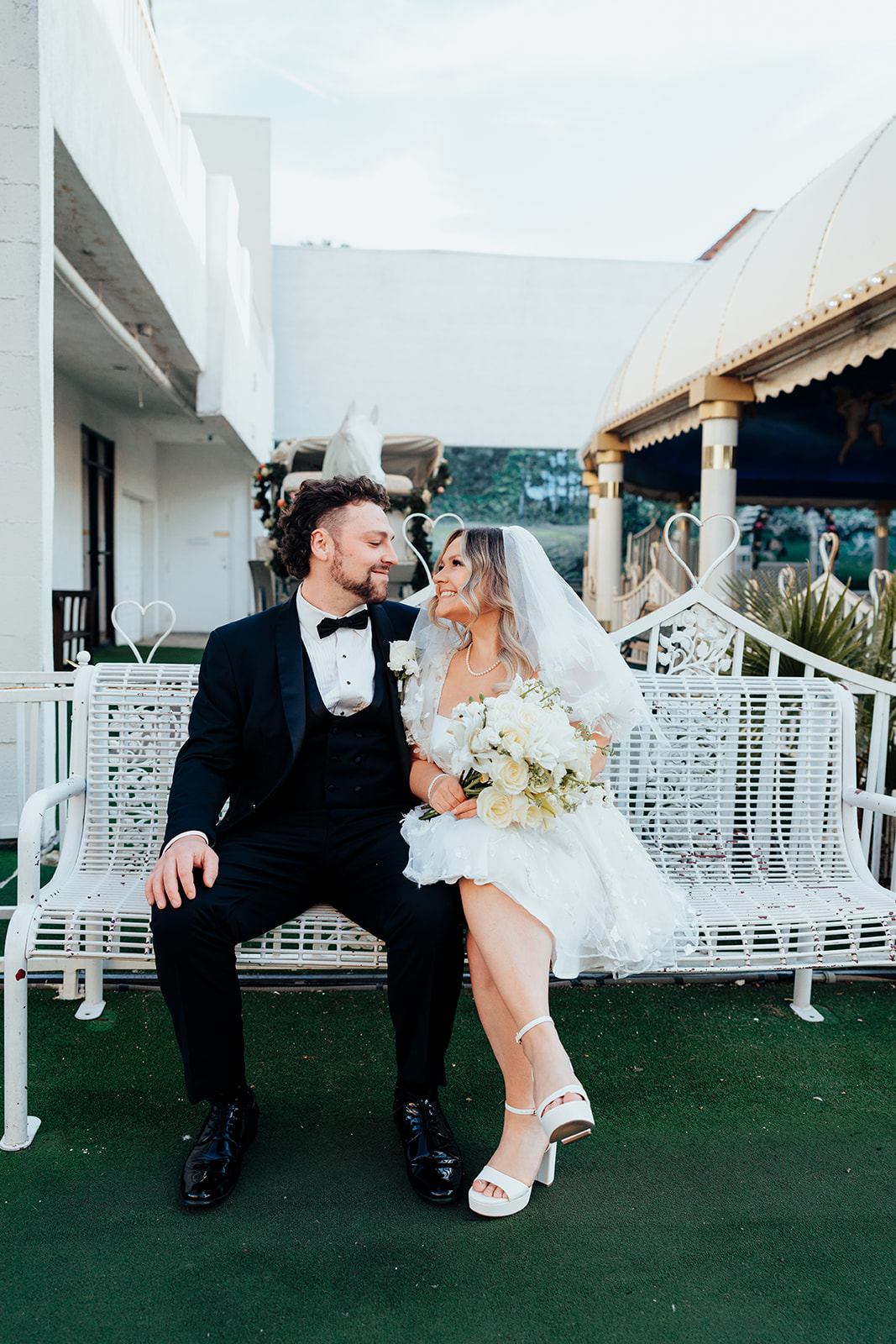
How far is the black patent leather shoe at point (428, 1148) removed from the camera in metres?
2.08

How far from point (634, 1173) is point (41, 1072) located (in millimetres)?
1649

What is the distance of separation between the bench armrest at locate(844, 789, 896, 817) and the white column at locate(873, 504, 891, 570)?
14.4m

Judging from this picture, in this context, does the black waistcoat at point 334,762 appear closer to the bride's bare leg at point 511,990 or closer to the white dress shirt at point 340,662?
the white dress shirt at point 340,662

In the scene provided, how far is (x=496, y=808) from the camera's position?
2.17 meters

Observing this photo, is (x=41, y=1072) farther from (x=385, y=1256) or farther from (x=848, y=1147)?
(x=848, y=1147)

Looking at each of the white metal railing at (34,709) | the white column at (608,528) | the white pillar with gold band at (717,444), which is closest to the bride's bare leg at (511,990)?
the white metal railing at (34,709)

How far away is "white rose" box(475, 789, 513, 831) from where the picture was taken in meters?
2.16

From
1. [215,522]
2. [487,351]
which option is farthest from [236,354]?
[487,351]

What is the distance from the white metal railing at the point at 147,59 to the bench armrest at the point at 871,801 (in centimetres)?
687

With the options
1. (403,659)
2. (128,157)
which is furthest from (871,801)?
(128,157)

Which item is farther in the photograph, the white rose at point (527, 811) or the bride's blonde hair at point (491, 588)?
the bride's blonde hair at point (491, 588)

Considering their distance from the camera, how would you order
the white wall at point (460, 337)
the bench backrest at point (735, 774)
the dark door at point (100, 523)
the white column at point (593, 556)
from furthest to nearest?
the white wall at point (460, 337) < the dark door at point (100, 523) < the white column at point (593, 556) < the bench backrest at point (735, 774)

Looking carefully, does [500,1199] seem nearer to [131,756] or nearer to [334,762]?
[334,762]

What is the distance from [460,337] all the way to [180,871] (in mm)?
20211
